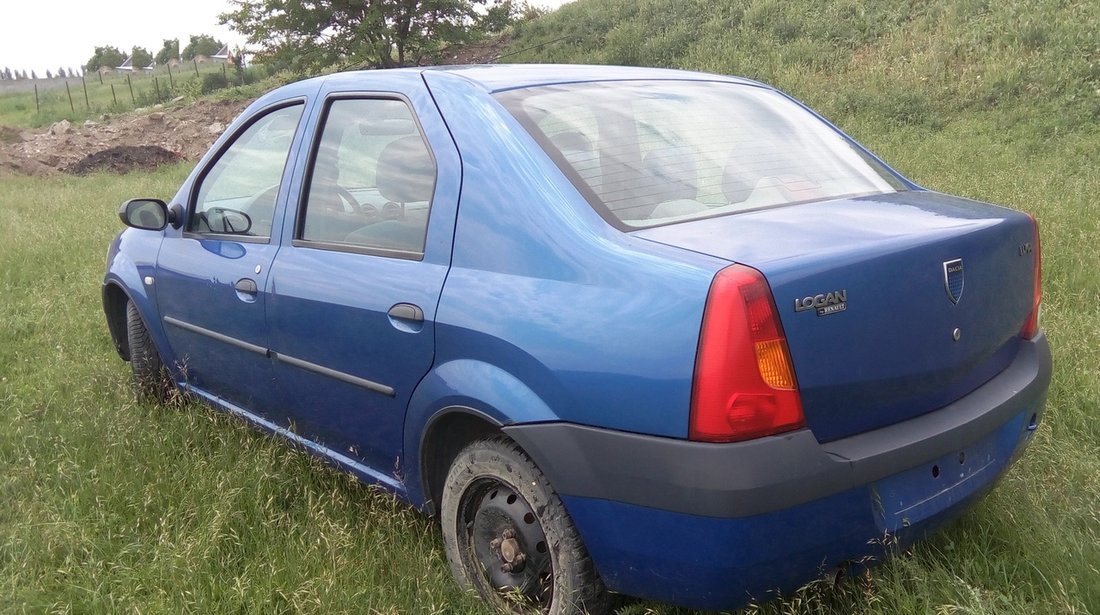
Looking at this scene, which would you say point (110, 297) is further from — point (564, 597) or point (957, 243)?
point (957, 243)

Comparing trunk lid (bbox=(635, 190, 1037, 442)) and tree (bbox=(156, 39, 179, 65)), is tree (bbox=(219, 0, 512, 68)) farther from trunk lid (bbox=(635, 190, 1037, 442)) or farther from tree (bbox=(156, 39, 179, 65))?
tree (bbox=(156, 39, 179, 65))

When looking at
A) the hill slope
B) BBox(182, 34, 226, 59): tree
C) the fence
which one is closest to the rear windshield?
the hill slope

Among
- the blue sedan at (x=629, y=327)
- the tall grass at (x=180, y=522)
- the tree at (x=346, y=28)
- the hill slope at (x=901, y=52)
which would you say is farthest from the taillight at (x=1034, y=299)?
the tree at (x=346, y=28)

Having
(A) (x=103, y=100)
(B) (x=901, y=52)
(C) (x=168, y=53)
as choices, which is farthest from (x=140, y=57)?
(B) (x=901, y=52)

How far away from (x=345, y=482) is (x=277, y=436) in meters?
0.32

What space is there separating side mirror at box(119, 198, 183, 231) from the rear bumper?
239 cm

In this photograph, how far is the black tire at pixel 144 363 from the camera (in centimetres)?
443

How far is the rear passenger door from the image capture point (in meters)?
2.62

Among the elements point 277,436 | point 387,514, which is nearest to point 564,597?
point 387,514

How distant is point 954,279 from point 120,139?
27.1 metres

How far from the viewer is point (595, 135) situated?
2.64 metres

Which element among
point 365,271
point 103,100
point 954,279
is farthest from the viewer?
point 103,100

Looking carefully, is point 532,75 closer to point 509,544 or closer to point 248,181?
point 248,181

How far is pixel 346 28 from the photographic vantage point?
83.0 ft
